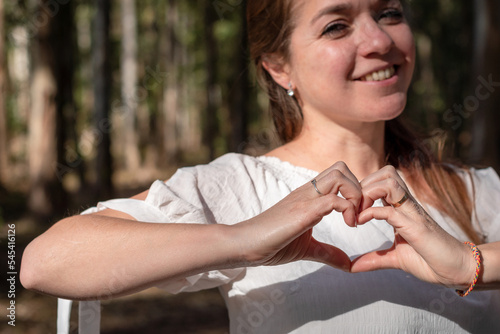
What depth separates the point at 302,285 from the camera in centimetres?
194

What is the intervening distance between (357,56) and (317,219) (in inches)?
28.4

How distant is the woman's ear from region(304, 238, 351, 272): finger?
2.68 feet

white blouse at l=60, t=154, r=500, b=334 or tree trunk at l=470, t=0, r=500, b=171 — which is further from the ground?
tree trunk at l=470, t=0, r=500, b=171

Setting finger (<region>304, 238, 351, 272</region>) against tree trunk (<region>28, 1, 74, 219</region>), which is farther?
tree trunk (<region>28, 1, 74, 219</region>)

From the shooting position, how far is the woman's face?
2.04 meters

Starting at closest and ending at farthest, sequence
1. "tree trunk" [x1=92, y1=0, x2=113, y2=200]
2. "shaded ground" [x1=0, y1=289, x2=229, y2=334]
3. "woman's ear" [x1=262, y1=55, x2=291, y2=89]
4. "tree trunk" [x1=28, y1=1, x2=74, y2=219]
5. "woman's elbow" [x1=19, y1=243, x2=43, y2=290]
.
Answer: "woman's elbow" [x1=19, y1=243, x2=43, y2=290]
"woman's ear" [x1=262, y1=55, x2=291, y2=89]
"shaded ground" [x1=0, y1=289, x2=229, y2=334]
"tree trunk" [x1=28, y1=1, x2=74, y2=219]
"tree trunk" [x1=92, y1=0, x2=113, y2=200]

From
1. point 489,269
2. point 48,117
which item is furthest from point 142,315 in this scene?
point 489,269

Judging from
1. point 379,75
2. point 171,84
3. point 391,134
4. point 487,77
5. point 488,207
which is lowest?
point 488,207

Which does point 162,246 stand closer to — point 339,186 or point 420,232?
point 339,186

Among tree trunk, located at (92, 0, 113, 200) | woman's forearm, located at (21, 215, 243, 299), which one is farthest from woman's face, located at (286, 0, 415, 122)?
tree trunk, located at (92, 0, 113, 200)

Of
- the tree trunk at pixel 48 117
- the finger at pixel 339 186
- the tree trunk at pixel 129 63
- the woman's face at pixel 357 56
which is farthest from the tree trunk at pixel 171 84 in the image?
the finger at pixel 339 186

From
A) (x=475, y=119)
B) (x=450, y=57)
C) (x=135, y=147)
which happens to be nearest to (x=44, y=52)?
(x=475, y=119)

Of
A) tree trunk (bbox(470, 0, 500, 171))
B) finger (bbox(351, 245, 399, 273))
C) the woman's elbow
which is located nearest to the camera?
the woman's elbow

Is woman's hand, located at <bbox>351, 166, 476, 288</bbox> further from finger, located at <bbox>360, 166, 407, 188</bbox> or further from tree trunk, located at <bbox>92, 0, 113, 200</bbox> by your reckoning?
tree trunk, located at <bbox>92, 0, 113, 200</bbox>
